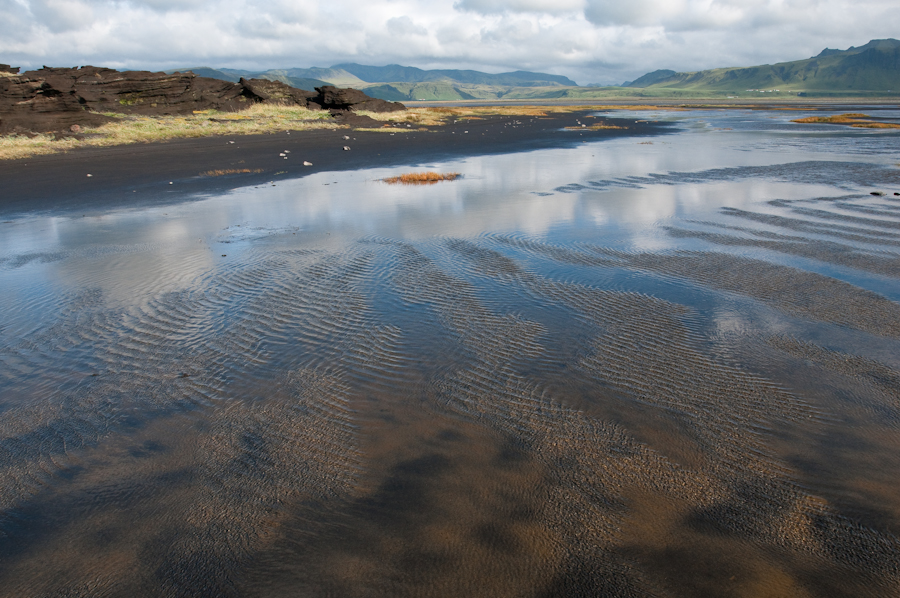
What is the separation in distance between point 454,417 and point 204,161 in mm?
26596

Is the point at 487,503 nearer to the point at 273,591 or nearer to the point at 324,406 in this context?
the point at 273,591

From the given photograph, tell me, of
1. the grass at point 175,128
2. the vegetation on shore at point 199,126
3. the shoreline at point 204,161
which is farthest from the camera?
the vegetation on shore at point 199,126

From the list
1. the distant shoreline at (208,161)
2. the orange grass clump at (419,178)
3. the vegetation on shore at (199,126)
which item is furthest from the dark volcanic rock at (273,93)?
the orange grass clump at (419,178)

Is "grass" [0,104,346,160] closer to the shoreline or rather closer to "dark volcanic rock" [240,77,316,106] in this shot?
"dark volcanic rock" [240,77,316,106]

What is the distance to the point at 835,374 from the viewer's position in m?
5.99

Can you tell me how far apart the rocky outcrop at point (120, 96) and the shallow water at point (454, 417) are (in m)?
32.7

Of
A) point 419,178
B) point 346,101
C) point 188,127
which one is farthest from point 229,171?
point 346,101

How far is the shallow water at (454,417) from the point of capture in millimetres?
3676

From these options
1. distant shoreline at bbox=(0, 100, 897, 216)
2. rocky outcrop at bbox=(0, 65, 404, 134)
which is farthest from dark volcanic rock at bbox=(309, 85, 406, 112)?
distant shoreline at bbox=(0, 100, 897, 216)

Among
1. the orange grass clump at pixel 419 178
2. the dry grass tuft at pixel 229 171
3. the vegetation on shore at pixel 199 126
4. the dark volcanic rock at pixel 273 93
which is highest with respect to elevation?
the dark volcanic rock at pixel 273 93

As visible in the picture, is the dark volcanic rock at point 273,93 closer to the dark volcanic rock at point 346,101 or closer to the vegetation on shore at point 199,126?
the dark volcanic rock at point 346,101

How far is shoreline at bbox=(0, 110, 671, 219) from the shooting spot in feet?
61.2

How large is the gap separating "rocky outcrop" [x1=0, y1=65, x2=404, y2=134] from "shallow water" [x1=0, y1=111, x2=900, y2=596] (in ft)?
107

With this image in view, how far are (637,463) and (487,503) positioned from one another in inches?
54.1
